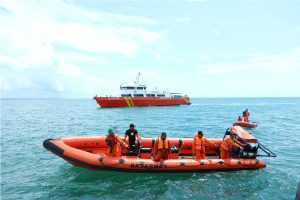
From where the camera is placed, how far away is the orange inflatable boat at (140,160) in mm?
9000

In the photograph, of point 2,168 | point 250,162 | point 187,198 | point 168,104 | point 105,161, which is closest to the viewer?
point 187,198

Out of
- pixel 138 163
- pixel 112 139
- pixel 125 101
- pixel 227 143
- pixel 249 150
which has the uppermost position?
pixel 125 101

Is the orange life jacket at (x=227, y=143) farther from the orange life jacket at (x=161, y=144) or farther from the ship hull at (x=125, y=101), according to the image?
the ship hull at (x=125, y=101)

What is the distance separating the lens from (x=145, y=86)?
4638 cm

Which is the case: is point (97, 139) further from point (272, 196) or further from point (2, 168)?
point (272, 196)

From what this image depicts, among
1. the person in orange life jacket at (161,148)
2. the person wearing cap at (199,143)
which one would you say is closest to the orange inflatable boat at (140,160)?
the person in orange life jacket at (161,148)

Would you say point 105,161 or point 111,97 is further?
point 111,97

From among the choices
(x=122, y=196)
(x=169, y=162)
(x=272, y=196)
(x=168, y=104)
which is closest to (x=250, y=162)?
(x=272, y=196)

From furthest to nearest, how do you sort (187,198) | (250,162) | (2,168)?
1. (2,168)
2. (250,162)
3. (187,198)

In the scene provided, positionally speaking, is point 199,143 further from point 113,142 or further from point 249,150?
point 113,142

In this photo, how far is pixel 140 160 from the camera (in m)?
9.12

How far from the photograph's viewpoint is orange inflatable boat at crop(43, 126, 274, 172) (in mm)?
9000

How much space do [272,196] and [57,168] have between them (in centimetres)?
819

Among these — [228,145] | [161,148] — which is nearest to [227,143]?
[228,145]
